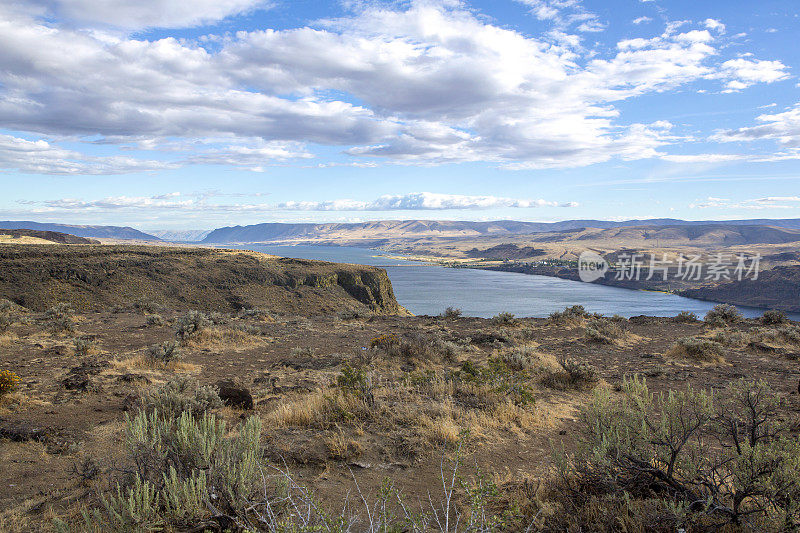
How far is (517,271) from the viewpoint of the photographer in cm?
14775

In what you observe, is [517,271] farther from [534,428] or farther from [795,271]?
[534,428]

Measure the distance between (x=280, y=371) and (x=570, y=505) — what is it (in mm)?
8620

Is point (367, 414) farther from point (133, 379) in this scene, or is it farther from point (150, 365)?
point (150, 365)

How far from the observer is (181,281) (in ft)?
132

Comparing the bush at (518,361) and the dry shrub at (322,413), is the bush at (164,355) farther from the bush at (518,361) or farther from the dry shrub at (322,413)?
the bush at (518,361)

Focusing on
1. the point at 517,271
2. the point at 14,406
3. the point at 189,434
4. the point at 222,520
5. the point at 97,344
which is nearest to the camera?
the point at 222,520

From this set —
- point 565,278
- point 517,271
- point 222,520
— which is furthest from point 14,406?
point 517,271

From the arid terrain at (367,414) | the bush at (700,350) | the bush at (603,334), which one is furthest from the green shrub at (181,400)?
the bush at (603,334)

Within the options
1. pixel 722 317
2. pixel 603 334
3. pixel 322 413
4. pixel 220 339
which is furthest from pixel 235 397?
pixel 722 317

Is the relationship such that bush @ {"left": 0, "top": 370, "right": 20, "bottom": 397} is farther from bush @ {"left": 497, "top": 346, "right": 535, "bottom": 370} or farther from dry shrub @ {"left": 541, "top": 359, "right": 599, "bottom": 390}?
Result: dry shrub @ {"left": 541, "top": 359, "right": 599, "bottom": 390}

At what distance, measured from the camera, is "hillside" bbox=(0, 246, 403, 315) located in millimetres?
32031

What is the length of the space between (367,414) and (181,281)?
40.1 metres

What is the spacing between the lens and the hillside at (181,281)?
32031mm

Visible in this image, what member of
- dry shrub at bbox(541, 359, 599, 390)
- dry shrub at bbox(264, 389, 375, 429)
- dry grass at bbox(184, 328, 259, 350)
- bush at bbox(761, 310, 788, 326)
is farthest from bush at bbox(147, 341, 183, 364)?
bush at bbox(761, 310, 788, 326)
